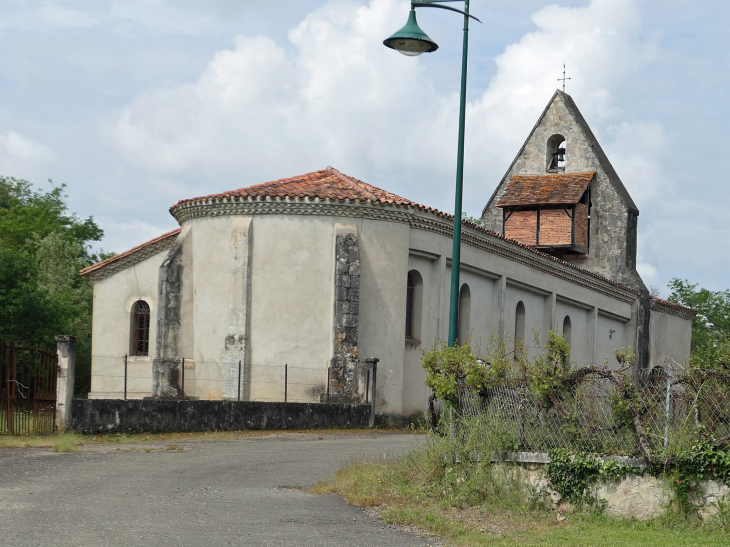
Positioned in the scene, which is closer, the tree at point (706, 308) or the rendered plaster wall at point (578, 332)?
the rendered plaster wall at point (578, 332)

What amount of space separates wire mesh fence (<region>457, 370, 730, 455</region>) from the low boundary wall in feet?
30.2

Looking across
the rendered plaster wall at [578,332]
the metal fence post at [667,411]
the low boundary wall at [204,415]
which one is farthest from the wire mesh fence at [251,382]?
the rendered plaster wall at [578,332]

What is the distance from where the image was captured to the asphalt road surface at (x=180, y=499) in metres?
9.45

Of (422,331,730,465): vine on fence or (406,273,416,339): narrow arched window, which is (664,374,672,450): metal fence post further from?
(406,273,416,339): narrow arched window

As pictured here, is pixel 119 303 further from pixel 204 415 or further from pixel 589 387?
pixel 589 387

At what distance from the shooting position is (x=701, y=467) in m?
10.2

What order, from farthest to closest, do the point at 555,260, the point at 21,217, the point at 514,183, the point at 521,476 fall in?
1. the point at 21,217
2. the point at 514,183
3. the point at 555,260
4. the point at 521,476

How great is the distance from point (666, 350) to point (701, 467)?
37.4 m

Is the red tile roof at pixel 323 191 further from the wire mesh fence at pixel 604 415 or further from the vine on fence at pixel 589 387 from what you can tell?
the wire mesh fence at pixel 604 415

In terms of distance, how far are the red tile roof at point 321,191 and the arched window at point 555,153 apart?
63.6 feet

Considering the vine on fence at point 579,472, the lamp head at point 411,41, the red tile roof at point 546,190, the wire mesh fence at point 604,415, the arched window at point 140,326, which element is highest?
the red tile roof at point 546,190

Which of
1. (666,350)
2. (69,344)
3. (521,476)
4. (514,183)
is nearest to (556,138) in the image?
(514,183)

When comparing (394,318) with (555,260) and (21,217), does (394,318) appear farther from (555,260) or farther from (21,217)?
(21,217)

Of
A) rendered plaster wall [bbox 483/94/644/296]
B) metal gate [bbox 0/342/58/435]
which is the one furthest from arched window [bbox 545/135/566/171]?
metal gate [bbox 0/342/58/435]
